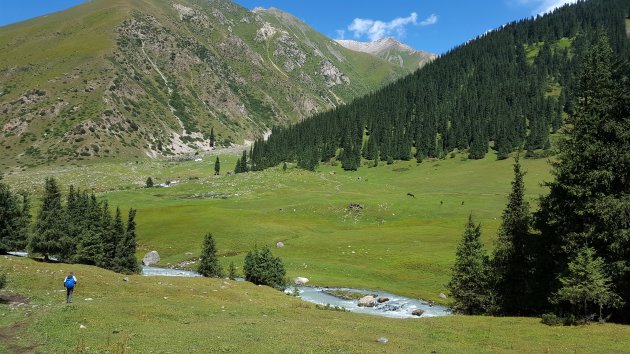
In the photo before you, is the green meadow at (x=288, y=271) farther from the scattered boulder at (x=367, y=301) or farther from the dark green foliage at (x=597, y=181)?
the scattered boulder at (x=367, y=301)

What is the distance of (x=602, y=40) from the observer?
36969 millimetres

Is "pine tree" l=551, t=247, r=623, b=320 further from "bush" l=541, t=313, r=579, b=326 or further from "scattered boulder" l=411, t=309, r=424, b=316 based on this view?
"scattered boulder" l=411, t=309, r=424, b=316

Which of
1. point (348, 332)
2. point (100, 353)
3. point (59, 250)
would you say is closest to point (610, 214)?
point (348, 332)

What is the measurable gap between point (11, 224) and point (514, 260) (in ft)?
243

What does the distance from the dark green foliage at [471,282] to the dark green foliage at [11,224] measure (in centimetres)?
6691

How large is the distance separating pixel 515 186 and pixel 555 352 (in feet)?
69.6

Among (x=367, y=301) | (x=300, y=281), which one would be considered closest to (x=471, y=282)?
(x=367, y=301)

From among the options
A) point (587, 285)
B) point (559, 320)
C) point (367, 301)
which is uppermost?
point (587, 285)

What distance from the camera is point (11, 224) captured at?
71938 mm

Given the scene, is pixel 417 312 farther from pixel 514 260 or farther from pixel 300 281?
pixel 300 281

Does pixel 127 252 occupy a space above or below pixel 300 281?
above

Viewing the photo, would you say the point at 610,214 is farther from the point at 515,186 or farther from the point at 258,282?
the point at 258,282

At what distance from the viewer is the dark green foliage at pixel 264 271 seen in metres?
63.2

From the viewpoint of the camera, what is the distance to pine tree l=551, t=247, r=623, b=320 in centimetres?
3069
